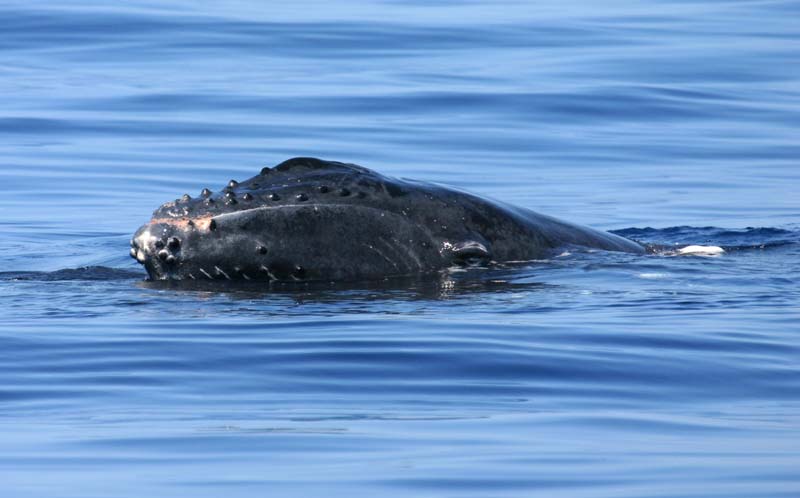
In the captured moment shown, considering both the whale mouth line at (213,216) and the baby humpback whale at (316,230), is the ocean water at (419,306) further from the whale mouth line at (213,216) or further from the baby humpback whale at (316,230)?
the whale mouth line at (213,216)

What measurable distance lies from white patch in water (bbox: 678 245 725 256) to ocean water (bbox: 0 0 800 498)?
278 mm

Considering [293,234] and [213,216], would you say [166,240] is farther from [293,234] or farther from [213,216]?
[293,234]

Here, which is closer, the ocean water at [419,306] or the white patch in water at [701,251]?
the ocean water at [419,306]

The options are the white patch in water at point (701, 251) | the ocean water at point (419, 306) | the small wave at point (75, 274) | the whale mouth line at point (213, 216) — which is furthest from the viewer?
the white patch in water at point (701, 251)

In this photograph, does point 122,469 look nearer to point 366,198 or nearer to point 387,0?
point 366,198

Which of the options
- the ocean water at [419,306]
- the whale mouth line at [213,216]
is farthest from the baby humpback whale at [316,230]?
the ocean water at [419,306]

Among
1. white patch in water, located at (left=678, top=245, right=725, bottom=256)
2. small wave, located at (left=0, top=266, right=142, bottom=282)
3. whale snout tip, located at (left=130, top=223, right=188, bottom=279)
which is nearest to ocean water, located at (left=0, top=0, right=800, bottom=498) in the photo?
small wave, located at (left=0, top=266, right=142, bottom=282)

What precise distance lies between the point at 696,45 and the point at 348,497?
22.9 meters

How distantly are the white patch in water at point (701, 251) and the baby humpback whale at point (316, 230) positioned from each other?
1657 millimetres

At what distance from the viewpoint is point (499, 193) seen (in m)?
17.6

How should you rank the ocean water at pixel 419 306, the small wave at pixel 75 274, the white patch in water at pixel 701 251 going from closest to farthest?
the ocean water at pixel 419 306, the small wave at pixel 75 274, the white patch in water at pixel 701 251

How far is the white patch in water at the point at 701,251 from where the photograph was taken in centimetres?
1219

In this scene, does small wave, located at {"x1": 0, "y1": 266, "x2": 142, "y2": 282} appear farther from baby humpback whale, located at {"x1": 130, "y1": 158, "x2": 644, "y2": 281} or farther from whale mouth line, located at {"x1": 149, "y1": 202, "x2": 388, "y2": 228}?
whale mouth line, located at {"x1": 149, "y1": 202, "x2": 388, "y2": 228}

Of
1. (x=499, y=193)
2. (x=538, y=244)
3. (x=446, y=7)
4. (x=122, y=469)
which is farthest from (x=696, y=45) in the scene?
(x=122, y=469)
